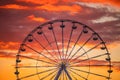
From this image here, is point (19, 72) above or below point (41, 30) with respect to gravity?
below

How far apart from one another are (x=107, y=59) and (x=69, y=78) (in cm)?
236

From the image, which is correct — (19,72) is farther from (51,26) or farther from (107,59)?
(107,59)

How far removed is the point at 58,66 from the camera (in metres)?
20.9

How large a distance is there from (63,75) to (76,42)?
2.24m

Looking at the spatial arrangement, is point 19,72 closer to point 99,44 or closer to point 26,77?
point 26,77

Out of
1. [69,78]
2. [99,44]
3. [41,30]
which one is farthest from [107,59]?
[41,30]

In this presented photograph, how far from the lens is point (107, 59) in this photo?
21828mm

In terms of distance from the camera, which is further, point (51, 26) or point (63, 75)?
point (51, 26)

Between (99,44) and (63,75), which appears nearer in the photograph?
(63,75)

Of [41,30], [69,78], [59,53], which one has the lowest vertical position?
[69,78]

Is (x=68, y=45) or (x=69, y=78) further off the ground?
(x=68, y=45)

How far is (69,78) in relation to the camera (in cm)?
2081

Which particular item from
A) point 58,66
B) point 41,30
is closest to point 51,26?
point 41,30

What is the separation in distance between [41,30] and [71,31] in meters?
1.57
